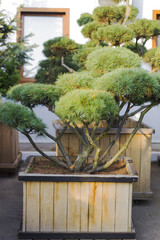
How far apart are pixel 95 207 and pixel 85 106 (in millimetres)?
784

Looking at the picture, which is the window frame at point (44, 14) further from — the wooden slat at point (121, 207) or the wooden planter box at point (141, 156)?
the wooden slat at point (121, 207)

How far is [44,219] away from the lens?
2.75 meters

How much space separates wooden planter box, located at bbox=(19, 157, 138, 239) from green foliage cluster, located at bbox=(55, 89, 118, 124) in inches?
18.7

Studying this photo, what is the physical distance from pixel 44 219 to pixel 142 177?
142 centimetres

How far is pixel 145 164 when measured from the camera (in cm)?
382

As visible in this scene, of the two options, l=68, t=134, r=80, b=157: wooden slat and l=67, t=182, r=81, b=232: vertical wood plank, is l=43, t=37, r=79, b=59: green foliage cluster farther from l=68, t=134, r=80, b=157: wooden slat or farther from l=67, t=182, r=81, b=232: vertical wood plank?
l=67, t=182, r=81, b=232: vertical wood plank

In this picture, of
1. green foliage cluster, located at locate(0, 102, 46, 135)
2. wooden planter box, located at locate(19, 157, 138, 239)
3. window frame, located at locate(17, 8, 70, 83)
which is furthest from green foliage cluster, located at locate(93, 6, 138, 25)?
window frame, located at locate(17, 8, 70, 83)

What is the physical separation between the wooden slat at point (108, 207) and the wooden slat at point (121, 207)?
30 millimetres

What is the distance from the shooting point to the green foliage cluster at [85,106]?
8.13 feet

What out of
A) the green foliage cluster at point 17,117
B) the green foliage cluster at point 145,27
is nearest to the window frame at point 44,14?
the green foliage cluster at point 145,27

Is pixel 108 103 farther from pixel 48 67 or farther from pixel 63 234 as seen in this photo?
pixel 48 67

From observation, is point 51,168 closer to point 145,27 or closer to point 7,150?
point 7,150

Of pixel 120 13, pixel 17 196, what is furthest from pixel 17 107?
pixel 120 13

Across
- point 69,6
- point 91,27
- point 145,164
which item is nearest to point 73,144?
point 145,164
